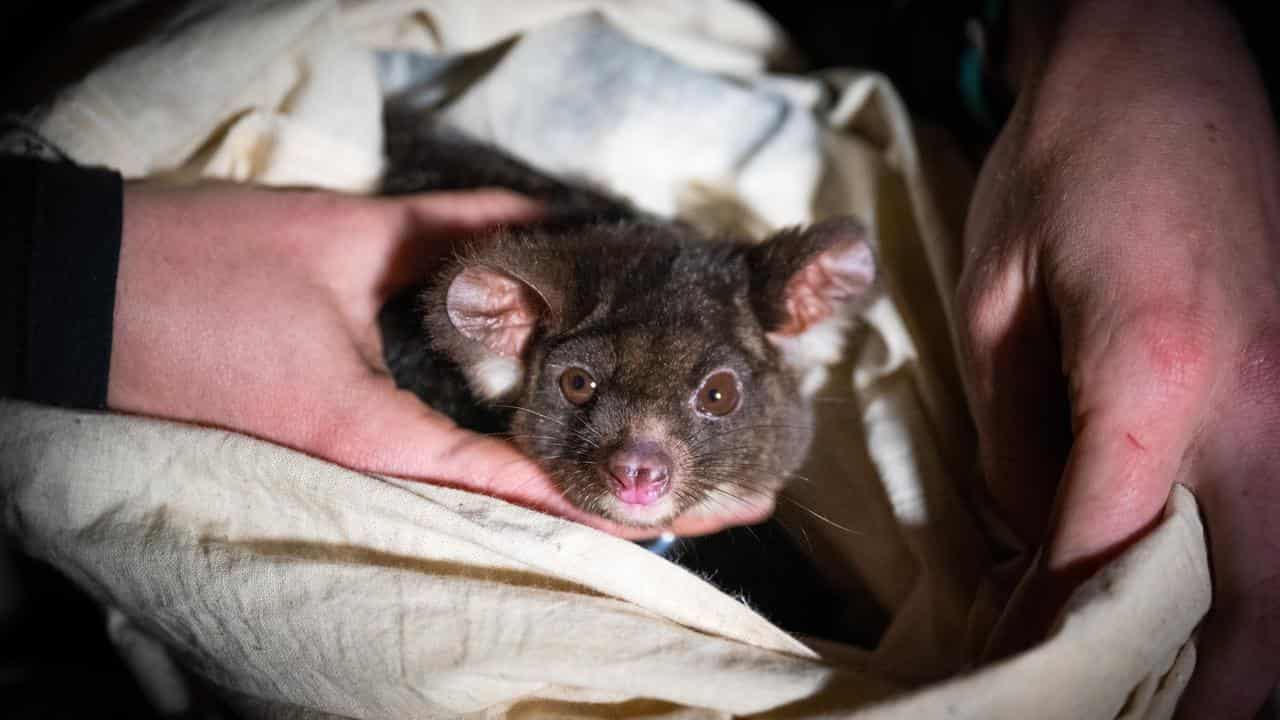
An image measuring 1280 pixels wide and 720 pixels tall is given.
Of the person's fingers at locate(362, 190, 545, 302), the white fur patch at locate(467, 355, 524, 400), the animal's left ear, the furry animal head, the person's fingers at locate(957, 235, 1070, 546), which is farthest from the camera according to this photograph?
the person's fingers at locate(362, 190, 545, 302)

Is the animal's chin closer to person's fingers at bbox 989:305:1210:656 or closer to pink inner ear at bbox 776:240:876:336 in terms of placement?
pink inner ear at bbox 776:240:876:336

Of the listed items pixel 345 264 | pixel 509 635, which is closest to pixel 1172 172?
pixel 509 635

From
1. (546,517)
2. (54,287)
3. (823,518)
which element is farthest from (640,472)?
(54,287)

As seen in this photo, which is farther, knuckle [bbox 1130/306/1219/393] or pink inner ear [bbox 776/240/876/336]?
pink inner ear [bbox 776/240/876/336]

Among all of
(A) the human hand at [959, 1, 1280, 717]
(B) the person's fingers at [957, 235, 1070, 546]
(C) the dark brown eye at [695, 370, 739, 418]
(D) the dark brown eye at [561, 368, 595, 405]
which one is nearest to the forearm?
(A) the human hand at [959, 1, 1280, 717]

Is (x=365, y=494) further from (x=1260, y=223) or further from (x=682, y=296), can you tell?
(x=1260, y=223)

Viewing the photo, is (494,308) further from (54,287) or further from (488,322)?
(54,287)

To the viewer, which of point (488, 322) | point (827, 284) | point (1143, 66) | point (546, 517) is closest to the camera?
point (546, 517)
